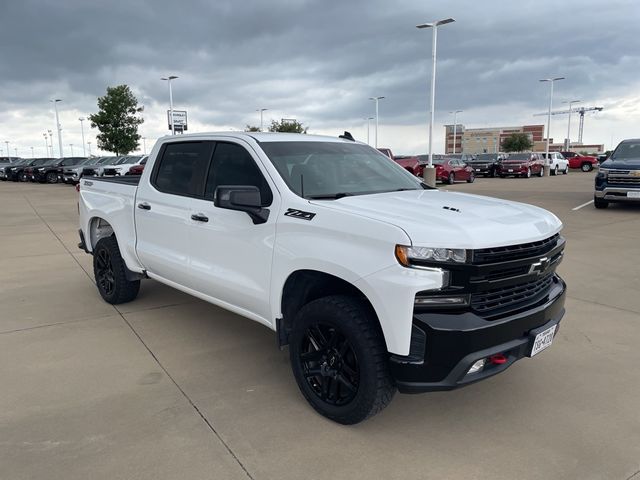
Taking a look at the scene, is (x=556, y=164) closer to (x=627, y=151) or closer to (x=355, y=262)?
(x=627, y=151)

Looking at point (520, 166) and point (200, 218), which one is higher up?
point (200, 218)

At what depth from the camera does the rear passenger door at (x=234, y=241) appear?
3.56 metres

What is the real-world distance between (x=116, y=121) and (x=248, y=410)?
42700mm

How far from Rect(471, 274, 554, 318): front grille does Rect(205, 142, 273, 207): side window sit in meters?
1.52

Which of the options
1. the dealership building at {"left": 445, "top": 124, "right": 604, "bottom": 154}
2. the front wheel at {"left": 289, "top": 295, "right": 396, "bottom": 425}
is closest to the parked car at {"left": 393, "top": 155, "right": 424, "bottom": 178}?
the front wheel at {"left": 289, "top": 295, "right": 396, "bottom": 425}

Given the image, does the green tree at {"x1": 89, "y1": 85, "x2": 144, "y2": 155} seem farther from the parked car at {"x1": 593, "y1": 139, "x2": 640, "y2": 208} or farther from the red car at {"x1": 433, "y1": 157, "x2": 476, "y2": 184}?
the parked car at {"x1": 593, "y1": 139, "x2": 640, "y2": 208}

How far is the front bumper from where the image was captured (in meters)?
2.72

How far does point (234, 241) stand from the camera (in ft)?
12.3

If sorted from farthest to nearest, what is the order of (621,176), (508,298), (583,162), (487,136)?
(487,136) → (583,162) → (621,176) → (508,298)

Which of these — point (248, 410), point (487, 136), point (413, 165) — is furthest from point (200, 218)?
point (487, 136)

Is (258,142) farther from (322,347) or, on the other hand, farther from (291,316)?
(322,347)

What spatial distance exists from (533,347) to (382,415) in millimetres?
1016

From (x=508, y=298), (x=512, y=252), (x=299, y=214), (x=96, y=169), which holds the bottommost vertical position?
(x=96, y=169)

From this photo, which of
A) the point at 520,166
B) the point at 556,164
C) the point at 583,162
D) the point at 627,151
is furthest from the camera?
the point at 583,162
